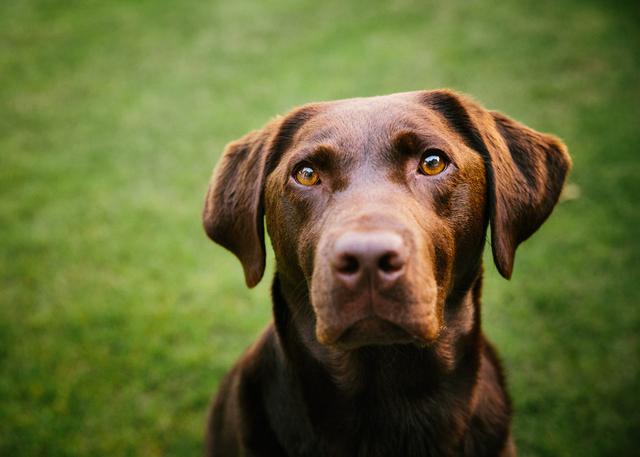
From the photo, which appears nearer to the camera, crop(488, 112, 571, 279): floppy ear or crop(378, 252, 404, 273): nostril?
crop(378, 252, 404, 273): nostril

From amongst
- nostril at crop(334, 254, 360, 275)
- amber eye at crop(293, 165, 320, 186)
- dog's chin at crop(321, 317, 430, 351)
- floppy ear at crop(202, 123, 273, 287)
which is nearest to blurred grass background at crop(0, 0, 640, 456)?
floppy ear at crop(202, 123, 273, 287)

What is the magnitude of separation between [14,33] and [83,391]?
30.2ft

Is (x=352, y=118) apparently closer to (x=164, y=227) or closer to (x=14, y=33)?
(x=164, y=227)

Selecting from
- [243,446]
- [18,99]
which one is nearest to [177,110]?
[18,99]

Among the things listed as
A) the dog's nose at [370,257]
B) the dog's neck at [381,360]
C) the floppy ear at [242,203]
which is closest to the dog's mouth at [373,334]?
the dog's nose at [370,257]

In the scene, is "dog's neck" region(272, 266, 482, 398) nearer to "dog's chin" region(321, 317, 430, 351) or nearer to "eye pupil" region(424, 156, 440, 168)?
"dog's chin" region(321, 317, 430, 351)

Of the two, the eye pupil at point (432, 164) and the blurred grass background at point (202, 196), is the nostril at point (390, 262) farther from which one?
the blurred grass background at point (202, 196)

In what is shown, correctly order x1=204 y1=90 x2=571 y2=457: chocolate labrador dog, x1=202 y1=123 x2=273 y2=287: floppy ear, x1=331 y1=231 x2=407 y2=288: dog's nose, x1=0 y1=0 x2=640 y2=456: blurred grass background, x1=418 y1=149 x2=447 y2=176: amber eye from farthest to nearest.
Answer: x1=0 y1=0 x2=640 y2=456: blurred grass background, x1=202 y1=123 x2=273 y2=287: floppy ear, x1=418 y1=149 x2=447 y2=176: amber eye, x1=204 y1=90 x2=571 y2=457: chocolate labrador dog, x1=331 y1=231 x2=407 y2=288: dog's nose

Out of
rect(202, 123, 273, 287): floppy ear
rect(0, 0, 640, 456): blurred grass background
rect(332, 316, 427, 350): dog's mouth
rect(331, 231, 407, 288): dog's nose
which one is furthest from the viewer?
rect(0, 0, 640, 456): blurred grass background

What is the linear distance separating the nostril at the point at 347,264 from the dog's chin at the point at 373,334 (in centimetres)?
18

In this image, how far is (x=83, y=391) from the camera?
13.2 feet

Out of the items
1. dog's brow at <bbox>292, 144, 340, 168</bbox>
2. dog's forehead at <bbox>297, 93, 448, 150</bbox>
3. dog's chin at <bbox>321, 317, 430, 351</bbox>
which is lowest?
dog's chin at <bbox>321, 317, 430, 351</bbox>

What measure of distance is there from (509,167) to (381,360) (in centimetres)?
102

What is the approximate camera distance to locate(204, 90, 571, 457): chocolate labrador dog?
1.90 meters
